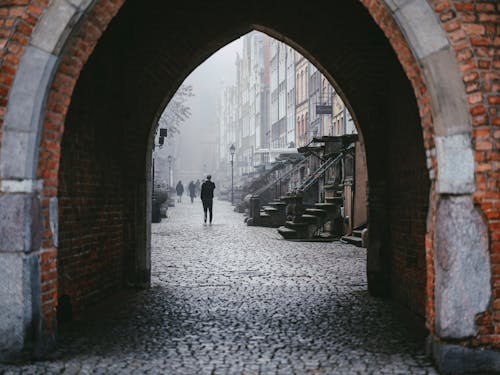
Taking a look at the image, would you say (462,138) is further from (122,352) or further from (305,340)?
(122,352)

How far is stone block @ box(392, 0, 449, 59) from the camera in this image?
16.4ft

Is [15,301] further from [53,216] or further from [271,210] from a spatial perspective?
[271,210]

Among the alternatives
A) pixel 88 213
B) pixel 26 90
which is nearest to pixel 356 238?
pixel 88 213

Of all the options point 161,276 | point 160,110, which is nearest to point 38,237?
point 160,110

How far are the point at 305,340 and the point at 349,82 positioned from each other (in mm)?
4259

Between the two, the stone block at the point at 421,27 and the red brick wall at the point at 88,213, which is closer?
the stone block at the point at 421,27

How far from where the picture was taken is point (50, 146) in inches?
215

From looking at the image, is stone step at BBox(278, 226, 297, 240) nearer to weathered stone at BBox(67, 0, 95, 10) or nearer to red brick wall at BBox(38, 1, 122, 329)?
red brick wall at BBox(38, 1, 122, 329)

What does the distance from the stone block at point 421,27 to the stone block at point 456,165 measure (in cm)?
69

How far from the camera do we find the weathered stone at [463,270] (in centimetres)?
491

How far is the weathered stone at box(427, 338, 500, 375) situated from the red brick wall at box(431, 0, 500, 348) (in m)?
0.08

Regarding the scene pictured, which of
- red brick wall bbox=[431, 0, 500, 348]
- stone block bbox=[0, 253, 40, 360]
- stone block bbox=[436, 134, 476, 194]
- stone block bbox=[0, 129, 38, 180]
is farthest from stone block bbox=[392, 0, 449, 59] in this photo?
stone block bbox=[0, 253, 40, 360]

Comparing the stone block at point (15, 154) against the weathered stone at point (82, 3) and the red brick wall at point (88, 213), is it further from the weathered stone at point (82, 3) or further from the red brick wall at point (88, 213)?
the red brick wall at point (88, 213)

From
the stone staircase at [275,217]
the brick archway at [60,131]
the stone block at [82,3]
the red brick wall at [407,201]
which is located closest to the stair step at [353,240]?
the stone staircase at [275,217]
